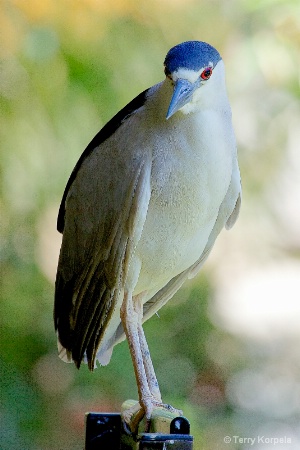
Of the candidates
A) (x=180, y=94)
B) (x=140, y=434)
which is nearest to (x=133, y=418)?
(x=140, y=434)

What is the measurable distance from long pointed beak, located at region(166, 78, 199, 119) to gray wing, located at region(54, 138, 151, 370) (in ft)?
0.47

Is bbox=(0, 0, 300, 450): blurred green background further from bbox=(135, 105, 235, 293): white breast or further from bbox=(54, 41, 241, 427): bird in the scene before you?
bbox=(135, 105, 235, 293): white breast

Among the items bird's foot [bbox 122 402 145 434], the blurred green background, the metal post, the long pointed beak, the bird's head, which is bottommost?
the metal post

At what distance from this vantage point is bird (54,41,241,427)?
149 centimetres

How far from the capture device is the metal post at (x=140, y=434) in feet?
3.72

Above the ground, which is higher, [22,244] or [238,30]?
[238,30]

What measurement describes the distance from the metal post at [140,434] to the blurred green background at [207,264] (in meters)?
1.23

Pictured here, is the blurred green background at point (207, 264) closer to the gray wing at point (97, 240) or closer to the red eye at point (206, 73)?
the gray wing at point (97, 240)

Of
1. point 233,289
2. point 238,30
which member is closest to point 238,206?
point 233,289

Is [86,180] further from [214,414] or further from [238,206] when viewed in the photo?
[214,414]

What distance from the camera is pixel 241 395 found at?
2830 mm

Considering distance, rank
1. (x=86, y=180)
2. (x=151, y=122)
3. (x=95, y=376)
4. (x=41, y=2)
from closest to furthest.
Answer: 1. (x=151, y=122)
2. (x=86, y=180)
3. (x=95, y=376)
4. (x=41, y=2)

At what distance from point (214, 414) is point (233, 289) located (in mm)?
420

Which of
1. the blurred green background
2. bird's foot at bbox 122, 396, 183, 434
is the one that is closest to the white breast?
bird's foot at bbox 122, 396, 183, 434
